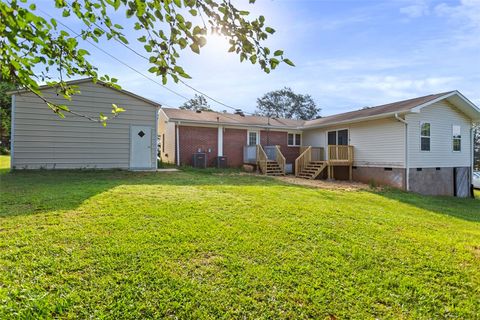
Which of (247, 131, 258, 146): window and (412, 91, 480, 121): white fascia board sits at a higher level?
(412, 91, 480, 121): white fascia board

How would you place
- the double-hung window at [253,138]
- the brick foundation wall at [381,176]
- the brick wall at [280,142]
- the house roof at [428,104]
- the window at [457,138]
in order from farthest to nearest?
the brick wall at [280,142]
the double-hung window at [253,138]
the window at [457,138]
the brick foundation wall at [381,176]
the house roof at [428,104]

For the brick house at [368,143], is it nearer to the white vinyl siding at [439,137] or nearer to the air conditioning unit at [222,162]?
the white vinyl siding at [439,137]

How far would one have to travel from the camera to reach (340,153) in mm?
14227

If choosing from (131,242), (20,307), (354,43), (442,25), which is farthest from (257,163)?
(20,307)

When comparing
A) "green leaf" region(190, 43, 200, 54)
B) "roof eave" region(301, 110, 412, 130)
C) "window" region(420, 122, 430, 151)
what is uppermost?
"roof eave" region(301, 110, 412, 130)

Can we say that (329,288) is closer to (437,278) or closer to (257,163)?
(437,278)

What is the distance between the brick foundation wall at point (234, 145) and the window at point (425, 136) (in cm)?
897

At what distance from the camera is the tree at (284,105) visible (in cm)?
4378

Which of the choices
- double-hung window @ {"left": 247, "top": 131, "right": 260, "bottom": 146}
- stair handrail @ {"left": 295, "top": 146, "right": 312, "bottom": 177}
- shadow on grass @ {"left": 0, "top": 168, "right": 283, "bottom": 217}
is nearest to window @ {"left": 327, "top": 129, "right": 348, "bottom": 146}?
stair handrail @ {"left": 295, "top": 146, "right": 312, "bottom": 177}

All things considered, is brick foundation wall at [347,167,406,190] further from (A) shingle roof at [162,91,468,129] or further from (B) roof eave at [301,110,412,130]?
(A) shingle roof at [162,91,468,129]

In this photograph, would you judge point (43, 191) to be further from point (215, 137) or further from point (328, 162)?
point (328, 162)

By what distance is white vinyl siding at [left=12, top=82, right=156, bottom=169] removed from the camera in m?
10.1

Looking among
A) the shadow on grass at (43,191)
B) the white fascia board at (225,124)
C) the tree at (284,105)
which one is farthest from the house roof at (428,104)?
the tree at (284,105)

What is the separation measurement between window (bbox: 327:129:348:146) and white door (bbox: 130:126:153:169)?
32.7 ft
